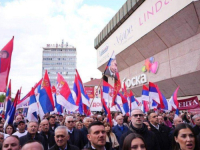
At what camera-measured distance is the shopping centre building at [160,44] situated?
16.7 m

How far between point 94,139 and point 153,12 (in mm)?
18928

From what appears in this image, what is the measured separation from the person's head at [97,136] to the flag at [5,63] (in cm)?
366

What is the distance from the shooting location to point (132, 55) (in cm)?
2531

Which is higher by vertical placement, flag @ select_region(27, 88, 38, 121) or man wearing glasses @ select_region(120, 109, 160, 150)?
flag @ select_region(27, 88, 38, 121)

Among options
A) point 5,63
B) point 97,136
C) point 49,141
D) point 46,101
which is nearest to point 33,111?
point 46,101

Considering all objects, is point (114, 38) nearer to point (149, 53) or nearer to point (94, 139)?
point (149, 53)

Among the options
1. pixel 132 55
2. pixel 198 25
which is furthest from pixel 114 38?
pixel 198 25

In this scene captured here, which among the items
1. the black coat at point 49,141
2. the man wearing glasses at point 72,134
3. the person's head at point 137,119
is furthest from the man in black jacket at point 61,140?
the man wearing glasses at point 72,134

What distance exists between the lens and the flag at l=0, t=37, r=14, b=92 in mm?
5793

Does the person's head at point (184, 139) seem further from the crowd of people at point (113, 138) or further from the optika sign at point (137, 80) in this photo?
the optika sign at point (137, 80)

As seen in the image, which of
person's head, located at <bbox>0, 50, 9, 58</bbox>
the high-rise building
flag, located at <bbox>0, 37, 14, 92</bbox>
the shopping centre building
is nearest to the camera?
flag, located at <bbox>0, 37, 14, 92</bbox>

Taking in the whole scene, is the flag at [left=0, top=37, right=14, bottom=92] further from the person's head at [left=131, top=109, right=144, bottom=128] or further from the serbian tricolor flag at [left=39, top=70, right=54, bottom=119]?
the person's head at [left=131, top=109, right=144, bottom=128]

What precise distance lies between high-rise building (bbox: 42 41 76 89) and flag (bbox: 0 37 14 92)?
322 feet

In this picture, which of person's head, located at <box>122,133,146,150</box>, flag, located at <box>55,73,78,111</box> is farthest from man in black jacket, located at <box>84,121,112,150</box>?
flag, located at <box>55,73,78,111</box>
